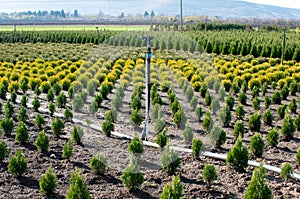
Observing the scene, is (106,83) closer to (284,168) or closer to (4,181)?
(4,181)

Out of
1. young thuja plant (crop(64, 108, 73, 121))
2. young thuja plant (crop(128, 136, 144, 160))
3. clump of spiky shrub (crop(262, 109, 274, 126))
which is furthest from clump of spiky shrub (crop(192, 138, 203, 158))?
young thuja plant (crop(64, 108, 73, 121))

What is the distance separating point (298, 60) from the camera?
23.8 metres

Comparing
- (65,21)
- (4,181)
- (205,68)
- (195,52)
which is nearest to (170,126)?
(205,68)

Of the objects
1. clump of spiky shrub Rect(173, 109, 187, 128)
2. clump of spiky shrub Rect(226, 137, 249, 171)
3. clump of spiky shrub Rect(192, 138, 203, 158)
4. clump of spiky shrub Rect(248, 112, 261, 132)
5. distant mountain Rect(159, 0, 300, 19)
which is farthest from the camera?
distant mountain Rect(159, 0, 300, 19)

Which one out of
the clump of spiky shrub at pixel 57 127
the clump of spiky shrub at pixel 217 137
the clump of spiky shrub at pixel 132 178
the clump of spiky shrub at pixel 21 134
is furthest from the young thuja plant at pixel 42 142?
the clump of spiky shrub at pixel 217 137

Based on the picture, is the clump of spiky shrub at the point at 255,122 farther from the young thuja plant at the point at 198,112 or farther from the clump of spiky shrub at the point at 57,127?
the clump of spiky shrub at the point at 57,127

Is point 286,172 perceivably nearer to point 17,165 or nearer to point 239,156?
point 239,156

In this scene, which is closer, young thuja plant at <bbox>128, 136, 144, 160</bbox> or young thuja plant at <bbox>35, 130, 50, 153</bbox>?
young thuja plant at <bbox>128, 136, 144, 160</bbox>

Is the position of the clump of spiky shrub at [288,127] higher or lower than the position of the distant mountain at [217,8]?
lower

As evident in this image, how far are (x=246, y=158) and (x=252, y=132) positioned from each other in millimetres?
Answer: 2739

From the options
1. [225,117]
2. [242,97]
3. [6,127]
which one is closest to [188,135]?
[225,117]

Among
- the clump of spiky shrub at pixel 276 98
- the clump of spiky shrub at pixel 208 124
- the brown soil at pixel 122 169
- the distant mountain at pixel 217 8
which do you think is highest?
the distant mountain at pixel 217 8

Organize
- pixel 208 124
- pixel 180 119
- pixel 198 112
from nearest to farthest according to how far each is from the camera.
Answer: pixel 208 124
pixel 180 119
pixel 198 112

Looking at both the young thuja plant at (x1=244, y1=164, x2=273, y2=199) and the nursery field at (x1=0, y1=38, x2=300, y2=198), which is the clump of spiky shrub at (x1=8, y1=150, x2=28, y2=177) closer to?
the nursery field at (x1=0, y1=38, x2=300, y2=198)
